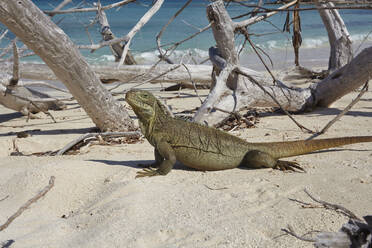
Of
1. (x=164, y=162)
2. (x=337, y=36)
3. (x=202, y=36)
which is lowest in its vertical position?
(x=202, y=36)

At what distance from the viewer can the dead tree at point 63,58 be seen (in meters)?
4.85

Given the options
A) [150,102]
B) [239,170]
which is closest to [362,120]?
[239,170]

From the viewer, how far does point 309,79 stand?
34.1 feet

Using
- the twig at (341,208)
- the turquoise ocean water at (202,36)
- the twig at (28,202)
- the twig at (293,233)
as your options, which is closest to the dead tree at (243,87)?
the twig at (28,202)

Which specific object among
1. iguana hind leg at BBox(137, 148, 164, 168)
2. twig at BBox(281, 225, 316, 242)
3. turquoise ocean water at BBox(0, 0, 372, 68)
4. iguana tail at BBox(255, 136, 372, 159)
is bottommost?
turquoise ocean water at BBox(0, 0, 372, 68)

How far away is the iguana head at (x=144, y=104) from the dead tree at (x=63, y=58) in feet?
5.61

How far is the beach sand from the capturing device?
2871mm

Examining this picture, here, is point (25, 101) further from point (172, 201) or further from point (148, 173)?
point (172, 201)

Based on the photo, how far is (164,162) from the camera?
4230 mm

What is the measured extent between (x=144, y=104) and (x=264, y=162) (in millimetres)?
1483

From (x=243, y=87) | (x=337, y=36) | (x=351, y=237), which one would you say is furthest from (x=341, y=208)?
(x=337, y=36)

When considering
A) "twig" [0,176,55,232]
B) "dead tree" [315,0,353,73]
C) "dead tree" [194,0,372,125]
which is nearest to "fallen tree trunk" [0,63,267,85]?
"dead tree" [194,0,372,125]

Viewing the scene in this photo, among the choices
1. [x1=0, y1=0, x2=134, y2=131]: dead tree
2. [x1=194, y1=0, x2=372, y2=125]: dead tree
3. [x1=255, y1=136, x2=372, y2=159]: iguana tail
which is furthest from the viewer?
[x1=194, y1=0, x2=372, y2=125]: dead tree

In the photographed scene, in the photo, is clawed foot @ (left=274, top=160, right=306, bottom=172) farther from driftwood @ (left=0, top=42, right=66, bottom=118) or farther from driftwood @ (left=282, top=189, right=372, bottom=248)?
driftwood @ (left=0, top=42, right=66, bottom=118)
